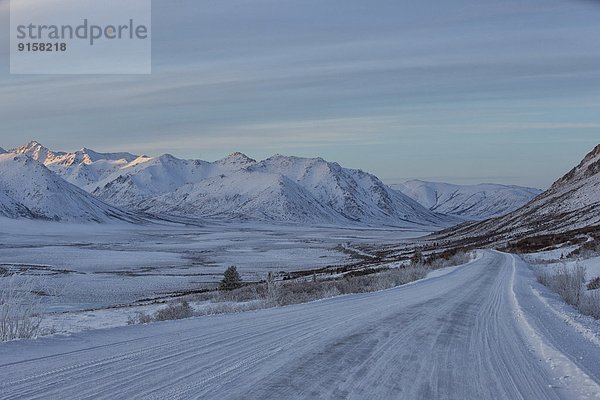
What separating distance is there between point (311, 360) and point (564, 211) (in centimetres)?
9535

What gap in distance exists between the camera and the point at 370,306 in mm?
13734

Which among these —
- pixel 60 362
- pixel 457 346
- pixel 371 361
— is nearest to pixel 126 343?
pixel 60 362

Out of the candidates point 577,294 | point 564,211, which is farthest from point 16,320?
point 564,211

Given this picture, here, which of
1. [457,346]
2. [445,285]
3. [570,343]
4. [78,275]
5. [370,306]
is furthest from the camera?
[78,275]

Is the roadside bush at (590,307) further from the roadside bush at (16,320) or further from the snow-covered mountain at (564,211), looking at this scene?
the snow-covered mountain at (564,211)

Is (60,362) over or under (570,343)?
over

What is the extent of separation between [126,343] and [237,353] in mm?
1537

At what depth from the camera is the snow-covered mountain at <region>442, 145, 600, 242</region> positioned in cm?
7762

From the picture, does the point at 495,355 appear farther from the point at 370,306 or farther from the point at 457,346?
the point at 370,306

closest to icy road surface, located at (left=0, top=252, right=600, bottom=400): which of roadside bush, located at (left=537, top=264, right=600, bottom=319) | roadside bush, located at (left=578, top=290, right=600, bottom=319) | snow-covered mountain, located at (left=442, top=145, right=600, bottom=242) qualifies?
roadside bush, located at (left=578, top=290, right=600, bottom=319)

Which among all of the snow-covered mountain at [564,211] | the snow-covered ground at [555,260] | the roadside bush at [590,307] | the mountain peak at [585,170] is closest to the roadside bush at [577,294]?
the roadside bush at [590,307]

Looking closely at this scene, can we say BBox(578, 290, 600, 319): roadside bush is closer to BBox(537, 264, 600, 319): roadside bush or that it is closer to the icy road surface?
BBox(537, 264, 600, 319): roadside bush

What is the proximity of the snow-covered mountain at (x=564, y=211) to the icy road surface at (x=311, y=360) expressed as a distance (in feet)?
211

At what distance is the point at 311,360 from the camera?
740cm
